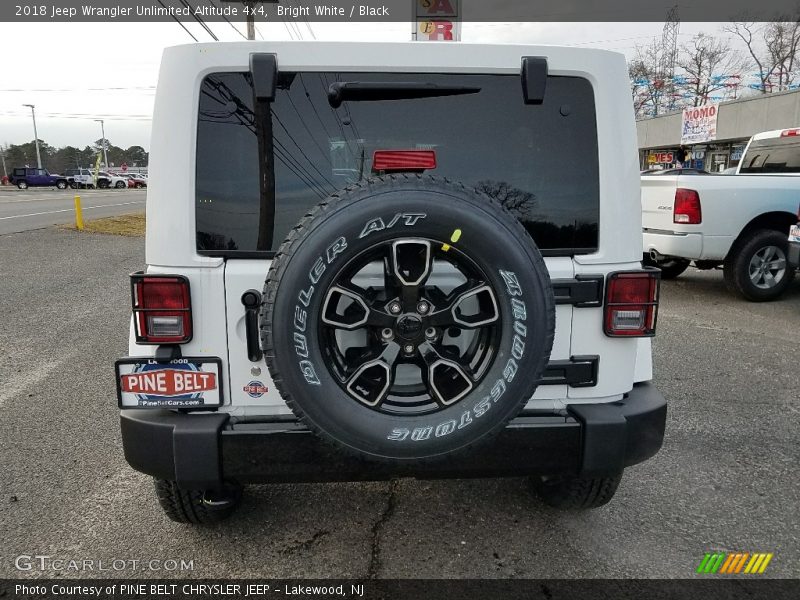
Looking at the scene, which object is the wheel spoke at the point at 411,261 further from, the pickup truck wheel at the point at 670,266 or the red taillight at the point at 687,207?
the pickup truck wheel at the point at 670,266

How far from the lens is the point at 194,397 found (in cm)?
228

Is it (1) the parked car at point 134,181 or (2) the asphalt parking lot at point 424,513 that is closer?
(2) the asphalt parking lot at point 424,513

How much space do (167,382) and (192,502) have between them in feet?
2.20

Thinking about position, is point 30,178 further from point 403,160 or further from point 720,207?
point 403,160

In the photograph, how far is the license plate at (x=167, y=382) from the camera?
226cm

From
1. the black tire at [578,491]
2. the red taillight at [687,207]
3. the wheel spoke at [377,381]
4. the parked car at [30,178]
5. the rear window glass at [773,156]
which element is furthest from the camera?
the parked car at [30,178]

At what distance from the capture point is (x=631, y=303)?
7.78 feet

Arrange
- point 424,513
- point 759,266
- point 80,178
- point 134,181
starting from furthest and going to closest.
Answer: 1. point 134,181
2. point 80,178
3. point 759,266
4. point 424,513

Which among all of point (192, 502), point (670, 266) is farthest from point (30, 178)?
point (192, 502)

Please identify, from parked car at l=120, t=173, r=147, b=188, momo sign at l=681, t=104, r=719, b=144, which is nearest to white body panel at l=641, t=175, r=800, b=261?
momo sign at l=681, t=104, r=719, b=144

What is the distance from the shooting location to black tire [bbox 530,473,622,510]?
2.72m

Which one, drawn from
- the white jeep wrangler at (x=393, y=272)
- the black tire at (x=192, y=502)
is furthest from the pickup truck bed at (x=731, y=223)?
the black tire at (x=192, y=502)

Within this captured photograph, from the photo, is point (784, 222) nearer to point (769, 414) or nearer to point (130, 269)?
point (769, 414)

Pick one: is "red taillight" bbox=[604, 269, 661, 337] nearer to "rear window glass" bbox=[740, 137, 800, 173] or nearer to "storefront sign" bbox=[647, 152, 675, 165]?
"rear window glass" bbox=[740, 137, 800, 173]
